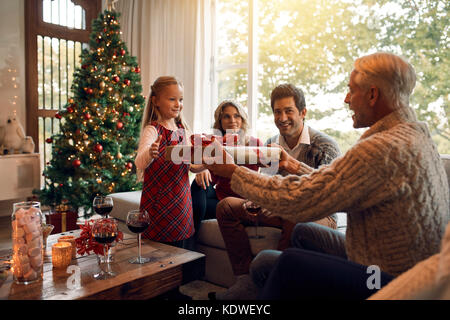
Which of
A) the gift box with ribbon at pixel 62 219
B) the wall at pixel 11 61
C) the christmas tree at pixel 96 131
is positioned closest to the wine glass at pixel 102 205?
the gift box with ribbon at pixel 62 219

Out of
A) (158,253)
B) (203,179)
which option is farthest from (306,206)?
(203,179)

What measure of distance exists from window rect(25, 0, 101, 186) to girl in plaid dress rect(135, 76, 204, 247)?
2.97 m

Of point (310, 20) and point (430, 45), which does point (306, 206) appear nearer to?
point (430, 45)

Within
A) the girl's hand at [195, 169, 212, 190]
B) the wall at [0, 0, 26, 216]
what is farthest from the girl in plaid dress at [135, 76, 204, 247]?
the wall at [0, 0, 26, 216]

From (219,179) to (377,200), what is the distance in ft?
4.30

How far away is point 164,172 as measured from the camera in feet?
6.44

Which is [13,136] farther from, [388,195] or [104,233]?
[388,195]

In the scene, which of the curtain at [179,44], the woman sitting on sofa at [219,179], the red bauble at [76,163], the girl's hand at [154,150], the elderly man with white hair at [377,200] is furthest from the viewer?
the curtain at [179,44]

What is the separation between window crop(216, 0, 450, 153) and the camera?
3.23 meters

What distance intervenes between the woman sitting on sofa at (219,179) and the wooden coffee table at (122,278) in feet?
2.11

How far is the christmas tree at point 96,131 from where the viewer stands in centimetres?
358

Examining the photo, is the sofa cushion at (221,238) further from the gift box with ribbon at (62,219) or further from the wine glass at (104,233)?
the gift box with ribbon at (62,219)

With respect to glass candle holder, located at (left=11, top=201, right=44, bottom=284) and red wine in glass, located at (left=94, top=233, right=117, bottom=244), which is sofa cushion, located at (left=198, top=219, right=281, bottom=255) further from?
glass candle holder, located at (left=11, top=201, right=44, bottom=284)

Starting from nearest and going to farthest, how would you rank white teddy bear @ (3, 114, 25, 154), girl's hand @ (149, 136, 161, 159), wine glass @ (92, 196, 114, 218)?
wine glass @ (92, 196, 114, 218) → girl's hand @ (149, 136, 161, 159) → white teddy bear @ (3, 114, 25, 154)
